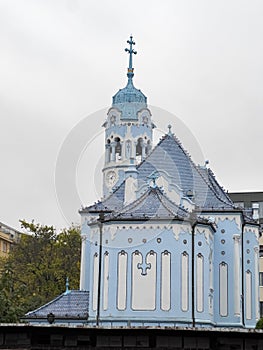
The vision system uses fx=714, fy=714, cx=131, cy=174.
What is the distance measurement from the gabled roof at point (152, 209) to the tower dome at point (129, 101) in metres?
15.8

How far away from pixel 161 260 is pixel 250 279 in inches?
391

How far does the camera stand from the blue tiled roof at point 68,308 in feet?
145

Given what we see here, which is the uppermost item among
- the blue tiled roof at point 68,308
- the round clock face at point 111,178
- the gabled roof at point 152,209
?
the round clock face at point 111,178

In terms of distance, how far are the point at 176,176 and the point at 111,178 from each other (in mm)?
10624

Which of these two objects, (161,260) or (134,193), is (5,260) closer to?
(134,193)

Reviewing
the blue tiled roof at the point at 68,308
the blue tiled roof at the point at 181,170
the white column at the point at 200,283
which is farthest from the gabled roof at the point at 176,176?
the blue tiled roof at the point at 68,308

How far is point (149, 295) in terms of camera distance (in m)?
40.7

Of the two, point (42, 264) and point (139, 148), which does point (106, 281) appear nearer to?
point (139, 148)

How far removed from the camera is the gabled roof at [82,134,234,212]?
48.5m

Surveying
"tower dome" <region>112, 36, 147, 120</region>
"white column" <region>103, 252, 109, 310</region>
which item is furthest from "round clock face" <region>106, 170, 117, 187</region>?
"white column" <region>103, 252, 109, 310</region>

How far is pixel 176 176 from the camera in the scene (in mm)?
48594

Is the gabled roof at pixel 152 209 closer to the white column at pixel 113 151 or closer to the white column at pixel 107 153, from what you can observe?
the white column at pixel 113 151

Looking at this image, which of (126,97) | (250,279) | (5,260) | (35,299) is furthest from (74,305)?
(5,260)

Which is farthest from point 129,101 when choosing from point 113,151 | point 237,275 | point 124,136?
point 237,275
